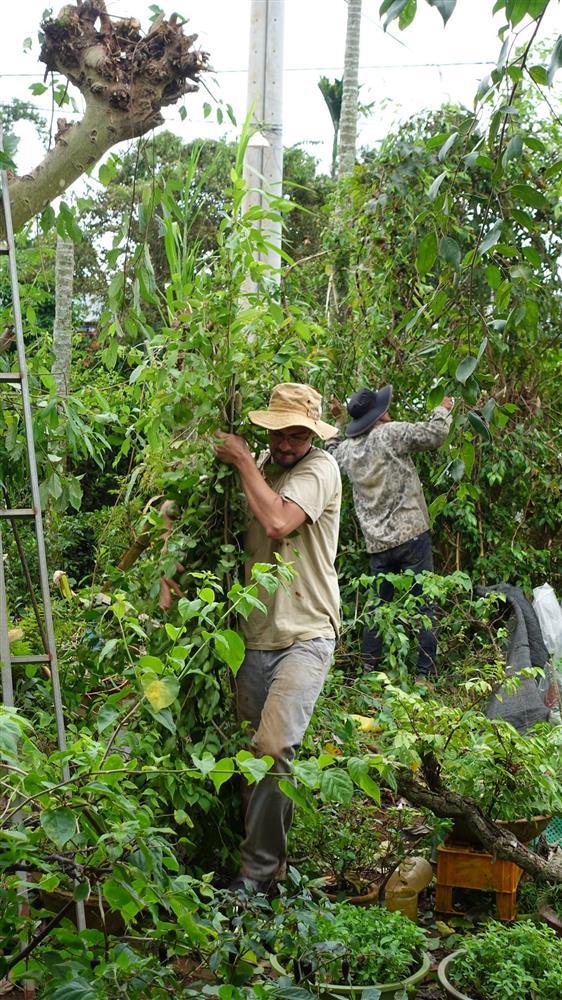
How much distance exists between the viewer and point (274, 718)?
4.41m

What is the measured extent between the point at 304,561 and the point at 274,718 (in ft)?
2.10

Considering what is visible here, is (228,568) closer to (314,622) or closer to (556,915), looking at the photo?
(314,622)

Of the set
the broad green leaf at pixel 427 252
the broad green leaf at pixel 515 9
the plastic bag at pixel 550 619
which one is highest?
the broad green leaf at pixel 515 9

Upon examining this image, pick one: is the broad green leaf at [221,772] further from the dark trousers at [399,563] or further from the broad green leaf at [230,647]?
the dark trousers at [399,563]

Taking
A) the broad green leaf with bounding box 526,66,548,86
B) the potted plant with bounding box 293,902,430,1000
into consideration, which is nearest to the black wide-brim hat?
the potted plant with bounding box 293,902,430,1000

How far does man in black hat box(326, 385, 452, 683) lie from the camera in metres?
7.75

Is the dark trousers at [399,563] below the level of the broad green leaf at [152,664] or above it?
below

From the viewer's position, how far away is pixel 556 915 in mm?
4324

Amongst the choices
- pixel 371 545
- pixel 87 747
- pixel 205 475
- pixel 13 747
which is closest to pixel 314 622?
pixel 205 475

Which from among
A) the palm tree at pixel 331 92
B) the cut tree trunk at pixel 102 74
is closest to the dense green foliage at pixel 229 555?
the cut tree trunk at pixel 102 74

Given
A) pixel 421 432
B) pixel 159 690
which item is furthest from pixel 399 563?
pixel 159 690

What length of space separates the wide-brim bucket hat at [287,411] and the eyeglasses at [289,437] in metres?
0.11

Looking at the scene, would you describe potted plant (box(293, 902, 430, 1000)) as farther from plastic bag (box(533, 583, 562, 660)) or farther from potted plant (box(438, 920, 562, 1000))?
plastic bag (box(533, 583, 562, 660))

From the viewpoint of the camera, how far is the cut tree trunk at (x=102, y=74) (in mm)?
3947
